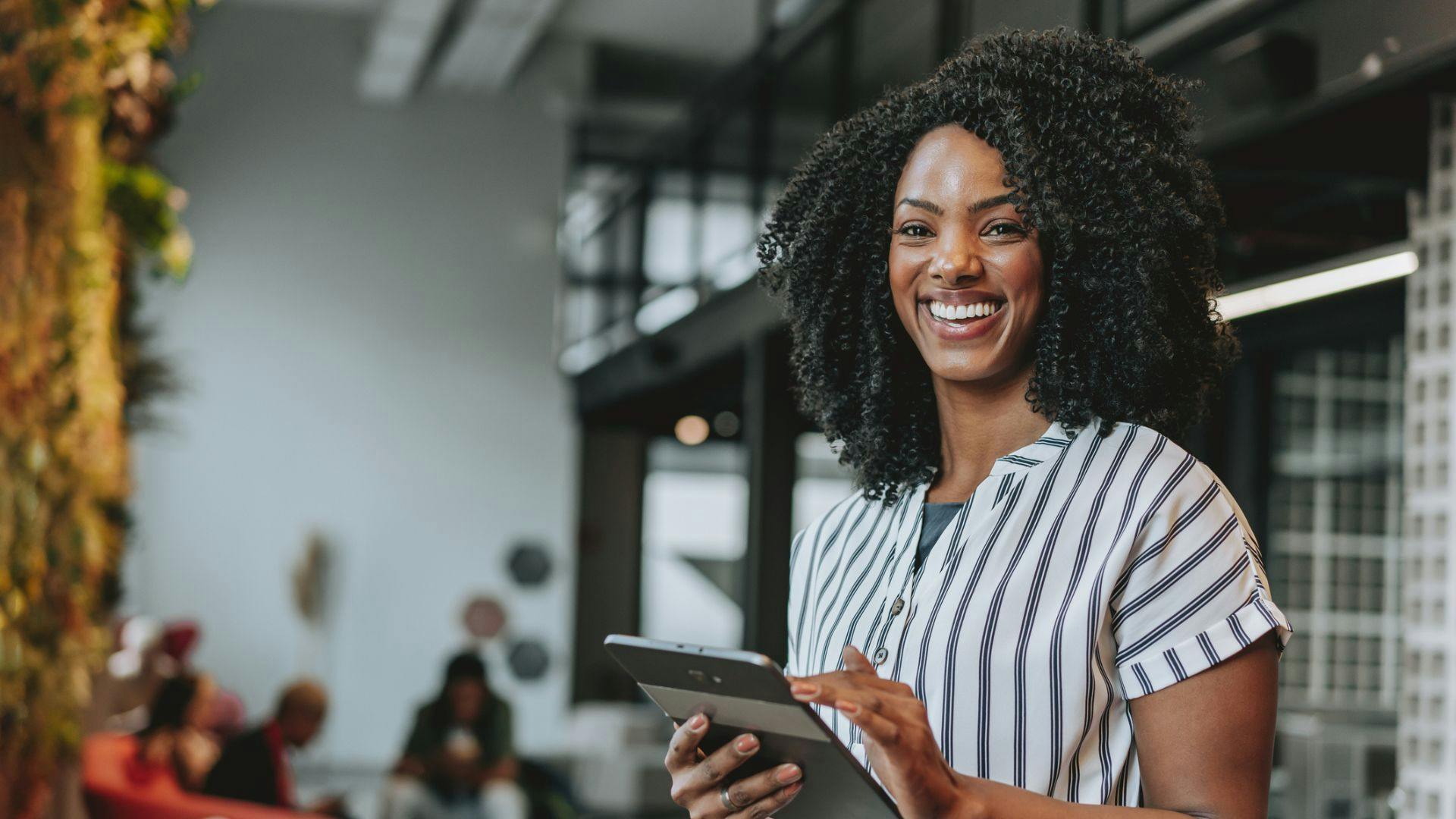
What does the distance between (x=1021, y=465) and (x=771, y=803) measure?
389 millimetres

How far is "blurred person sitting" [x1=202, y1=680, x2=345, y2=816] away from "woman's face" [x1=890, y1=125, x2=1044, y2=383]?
16.2ft

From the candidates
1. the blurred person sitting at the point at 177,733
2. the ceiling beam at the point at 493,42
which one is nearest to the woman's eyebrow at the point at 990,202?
the blurred person sitting at the point at 177,733

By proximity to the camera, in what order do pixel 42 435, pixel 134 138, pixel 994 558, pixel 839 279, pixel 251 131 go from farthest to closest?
pixel 251 131
pixel 134 138
pixel 42 435
pixel 839 279
pixel 994 558

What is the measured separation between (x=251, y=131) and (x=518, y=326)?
273 cm

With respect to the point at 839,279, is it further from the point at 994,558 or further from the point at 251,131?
the point at 251,131

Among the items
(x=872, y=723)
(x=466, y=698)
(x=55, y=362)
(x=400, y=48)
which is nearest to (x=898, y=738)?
(x=872, y=723)

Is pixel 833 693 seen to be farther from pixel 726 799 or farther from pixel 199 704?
pixel 199 704

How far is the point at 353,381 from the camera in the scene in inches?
497

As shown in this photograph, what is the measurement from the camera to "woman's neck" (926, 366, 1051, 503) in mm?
1427

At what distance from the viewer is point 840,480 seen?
14070mm

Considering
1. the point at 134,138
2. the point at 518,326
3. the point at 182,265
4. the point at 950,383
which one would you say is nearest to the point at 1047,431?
the point at 950,383

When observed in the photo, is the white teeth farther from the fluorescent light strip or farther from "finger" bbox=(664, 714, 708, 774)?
the fluorescent light strip

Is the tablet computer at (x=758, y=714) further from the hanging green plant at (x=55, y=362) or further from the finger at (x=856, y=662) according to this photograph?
the hanging green plant at (x=55, y=362)

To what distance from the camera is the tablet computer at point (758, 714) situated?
41.5 inches
